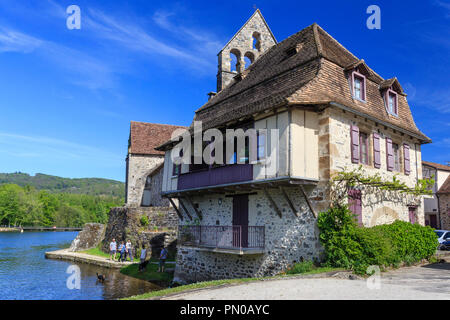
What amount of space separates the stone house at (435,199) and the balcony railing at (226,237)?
19111 mm

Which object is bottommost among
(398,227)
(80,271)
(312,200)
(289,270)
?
(80,271)

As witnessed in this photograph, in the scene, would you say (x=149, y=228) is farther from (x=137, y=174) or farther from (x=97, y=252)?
(x=137, y=174)

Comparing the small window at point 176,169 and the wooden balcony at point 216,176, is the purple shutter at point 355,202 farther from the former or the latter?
the small window at point 176,169

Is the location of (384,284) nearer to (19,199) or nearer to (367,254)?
(367,254)

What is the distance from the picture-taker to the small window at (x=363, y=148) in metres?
13.9

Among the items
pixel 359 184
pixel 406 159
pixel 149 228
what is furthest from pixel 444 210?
pixel 149 228

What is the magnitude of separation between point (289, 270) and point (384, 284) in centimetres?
343

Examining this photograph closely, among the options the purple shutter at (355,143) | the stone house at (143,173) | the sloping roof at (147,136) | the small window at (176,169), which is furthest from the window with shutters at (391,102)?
the sloping roof at (147,136)

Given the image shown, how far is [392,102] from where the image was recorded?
16.5 m

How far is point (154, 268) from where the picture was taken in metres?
21.8

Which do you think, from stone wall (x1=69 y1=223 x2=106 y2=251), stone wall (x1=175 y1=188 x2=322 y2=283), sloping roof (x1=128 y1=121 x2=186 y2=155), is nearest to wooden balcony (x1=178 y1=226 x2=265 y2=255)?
stone wall (x1=175 y1=188 x2=322 y2=283)
